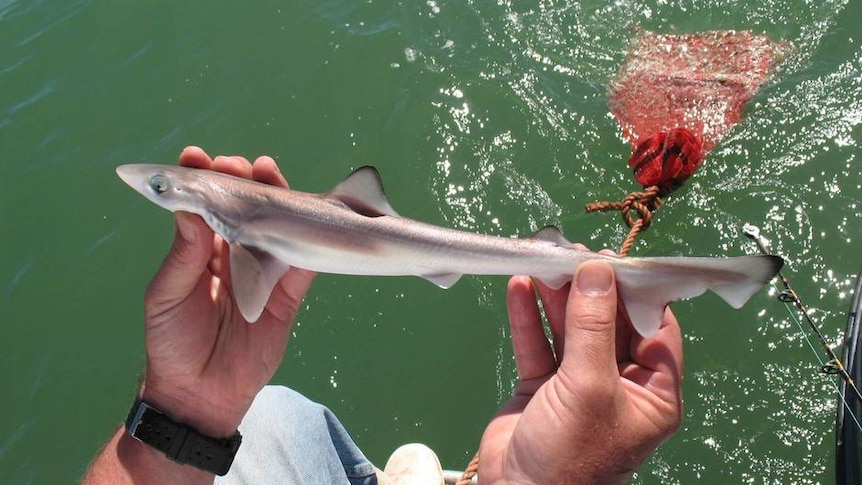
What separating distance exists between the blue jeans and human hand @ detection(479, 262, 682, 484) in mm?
1428

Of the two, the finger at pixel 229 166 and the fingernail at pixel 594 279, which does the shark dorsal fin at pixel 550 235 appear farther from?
the finger at pixel 229 166

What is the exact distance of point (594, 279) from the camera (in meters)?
3.08

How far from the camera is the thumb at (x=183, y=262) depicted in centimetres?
303

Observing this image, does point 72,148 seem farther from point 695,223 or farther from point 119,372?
point 695,223

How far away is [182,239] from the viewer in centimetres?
303

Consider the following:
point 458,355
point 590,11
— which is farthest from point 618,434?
point 590,11

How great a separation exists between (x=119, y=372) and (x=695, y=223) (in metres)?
5.43

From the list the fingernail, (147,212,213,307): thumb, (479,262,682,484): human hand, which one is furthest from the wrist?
the fingernail

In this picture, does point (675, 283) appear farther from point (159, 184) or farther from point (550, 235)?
point (159, 184)

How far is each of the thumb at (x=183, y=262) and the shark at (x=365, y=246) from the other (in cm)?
17

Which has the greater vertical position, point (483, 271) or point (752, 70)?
point (483, 271)

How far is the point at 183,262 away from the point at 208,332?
621mm

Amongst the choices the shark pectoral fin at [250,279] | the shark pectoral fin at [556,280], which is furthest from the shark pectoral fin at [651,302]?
the shark pectoral fin at [250,279]

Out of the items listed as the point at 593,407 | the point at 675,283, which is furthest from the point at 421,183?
the point at 593,407
